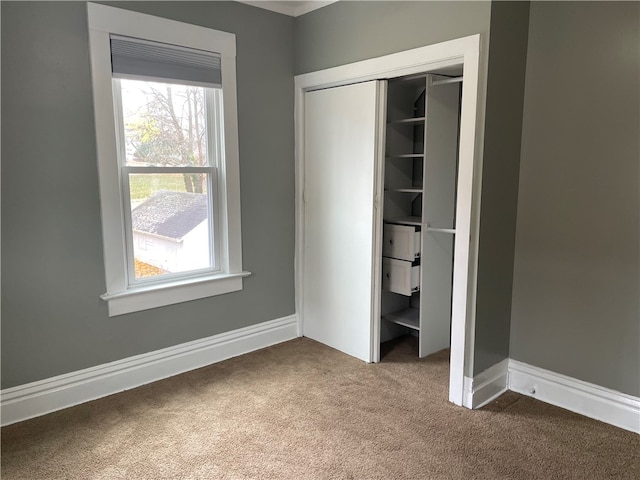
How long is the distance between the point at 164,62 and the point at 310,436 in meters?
2.33

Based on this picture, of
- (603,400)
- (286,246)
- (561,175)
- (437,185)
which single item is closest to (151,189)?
(286,246)

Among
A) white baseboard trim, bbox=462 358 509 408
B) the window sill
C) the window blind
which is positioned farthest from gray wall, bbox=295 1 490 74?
white baseboard trim, bbox=462 358 509 408

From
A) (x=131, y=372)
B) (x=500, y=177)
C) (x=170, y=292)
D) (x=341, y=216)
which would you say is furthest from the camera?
(x=341, y=216)

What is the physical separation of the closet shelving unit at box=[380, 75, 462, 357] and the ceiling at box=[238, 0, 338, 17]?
76cm

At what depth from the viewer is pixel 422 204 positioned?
10.6 ft

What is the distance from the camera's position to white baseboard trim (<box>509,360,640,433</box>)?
247cm

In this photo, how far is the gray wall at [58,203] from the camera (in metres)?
2.37

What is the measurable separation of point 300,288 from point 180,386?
3.94 ft

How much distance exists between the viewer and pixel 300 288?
3.72 m

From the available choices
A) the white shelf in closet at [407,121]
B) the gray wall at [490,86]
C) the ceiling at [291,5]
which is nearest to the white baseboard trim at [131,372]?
the gray wall at [490,86]

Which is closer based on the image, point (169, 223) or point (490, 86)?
point (490, 86)

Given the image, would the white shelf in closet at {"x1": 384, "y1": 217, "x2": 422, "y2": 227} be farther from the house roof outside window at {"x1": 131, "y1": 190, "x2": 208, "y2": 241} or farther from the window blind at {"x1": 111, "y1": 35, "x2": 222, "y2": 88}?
the window blind at {"x1": 111, "y1": 35, "x2": 222, "y2": 88}

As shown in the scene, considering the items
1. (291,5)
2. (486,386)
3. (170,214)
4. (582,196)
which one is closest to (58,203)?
(170,214)

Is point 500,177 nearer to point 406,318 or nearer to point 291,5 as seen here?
point 406,318
